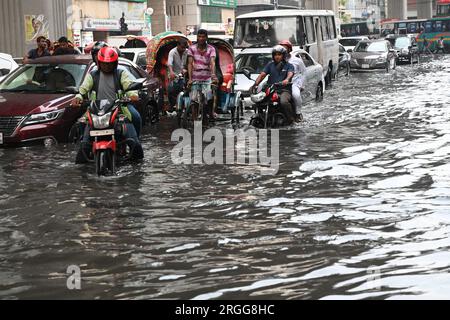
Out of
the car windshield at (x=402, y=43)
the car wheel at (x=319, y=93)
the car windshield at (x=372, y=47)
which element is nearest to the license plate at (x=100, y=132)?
the car wheel at (x=319, y=93)

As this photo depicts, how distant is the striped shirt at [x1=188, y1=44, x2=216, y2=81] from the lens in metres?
15.4

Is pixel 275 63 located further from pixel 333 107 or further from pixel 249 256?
pixel 249 256

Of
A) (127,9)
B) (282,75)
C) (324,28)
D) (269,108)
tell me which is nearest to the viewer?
(282,75)

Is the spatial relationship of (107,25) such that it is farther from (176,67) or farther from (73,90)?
(73,90)

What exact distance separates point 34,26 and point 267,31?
1072cm

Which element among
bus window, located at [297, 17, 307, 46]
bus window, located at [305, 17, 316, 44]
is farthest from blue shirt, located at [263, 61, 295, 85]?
bus window, located at [305, 17, 316, 44]

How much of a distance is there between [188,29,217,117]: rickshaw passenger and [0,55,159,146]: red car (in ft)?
3.85

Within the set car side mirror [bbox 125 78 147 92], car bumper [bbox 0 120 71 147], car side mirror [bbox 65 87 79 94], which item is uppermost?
car side mirror [bbox 125 78 147 92]

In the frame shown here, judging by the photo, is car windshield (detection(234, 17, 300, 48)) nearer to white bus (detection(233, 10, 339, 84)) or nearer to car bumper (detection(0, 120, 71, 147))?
white bus (detection(233, 10, 339, 84))

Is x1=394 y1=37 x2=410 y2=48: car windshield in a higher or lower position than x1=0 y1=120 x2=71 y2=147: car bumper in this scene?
higher

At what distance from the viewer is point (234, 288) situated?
5473 millimetres

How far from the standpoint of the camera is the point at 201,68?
50.6 feet

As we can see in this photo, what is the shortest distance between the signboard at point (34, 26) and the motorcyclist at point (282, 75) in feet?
60.3

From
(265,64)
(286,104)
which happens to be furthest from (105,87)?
(265,64)
